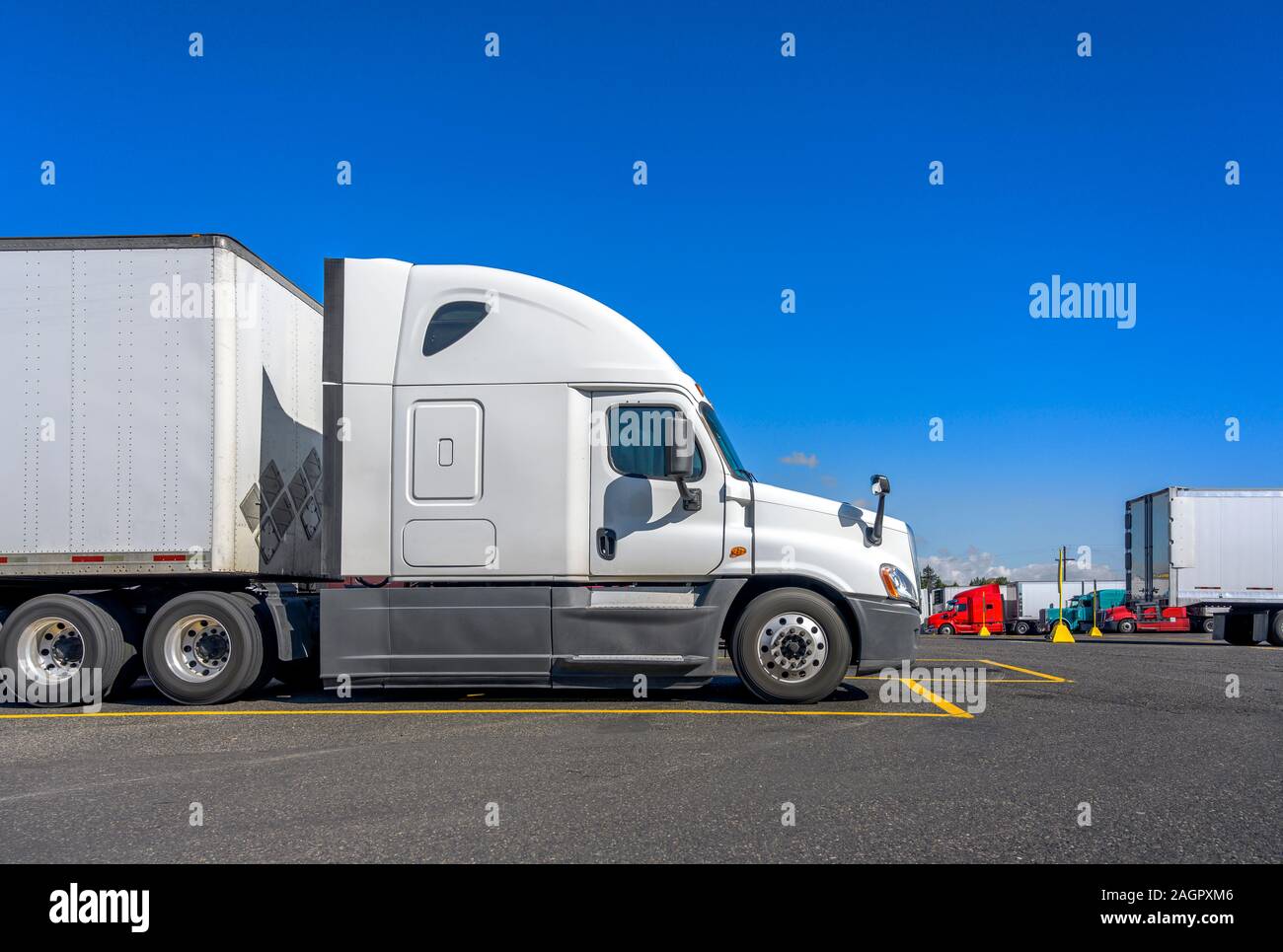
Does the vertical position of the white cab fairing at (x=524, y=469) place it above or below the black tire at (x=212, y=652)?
above

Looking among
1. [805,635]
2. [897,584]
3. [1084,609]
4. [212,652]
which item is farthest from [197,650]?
[1084,609]

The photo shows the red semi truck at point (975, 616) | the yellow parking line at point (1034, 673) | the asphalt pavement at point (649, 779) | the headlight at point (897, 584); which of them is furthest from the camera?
the red semi truck at point (975, 616)

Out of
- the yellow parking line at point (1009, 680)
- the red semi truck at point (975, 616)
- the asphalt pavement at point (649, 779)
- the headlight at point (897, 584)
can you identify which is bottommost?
the red semi truck at point (975, 616)

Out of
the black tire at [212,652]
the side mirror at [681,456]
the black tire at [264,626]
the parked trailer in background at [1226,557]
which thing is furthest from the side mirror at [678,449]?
the parked trailer in background at [1226,557]

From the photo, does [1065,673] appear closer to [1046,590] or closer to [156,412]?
[156,412]

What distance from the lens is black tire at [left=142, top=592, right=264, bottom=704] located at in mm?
8508

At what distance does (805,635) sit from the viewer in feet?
26.8

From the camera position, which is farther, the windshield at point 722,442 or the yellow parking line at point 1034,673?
the yellow parking line at point 1034,673

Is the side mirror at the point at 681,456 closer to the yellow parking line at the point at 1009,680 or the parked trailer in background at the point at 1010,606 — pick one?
the yellow parking line at the point at 1009,680

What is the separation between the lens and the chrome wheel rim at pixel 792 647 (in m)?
8.19

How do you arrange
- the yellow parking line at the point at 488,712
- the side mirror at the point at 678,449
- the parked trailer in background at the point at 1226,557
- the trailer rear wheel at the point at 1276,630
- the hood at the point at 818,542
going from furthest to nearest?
the parked trailer in background at the point at 1226,557 < the trailer rear wheel at the point at 1276,630 < the hood at the point at 818,542 < the side mirror at the point at 678,449 < the yellow parking line at the point at 488,712

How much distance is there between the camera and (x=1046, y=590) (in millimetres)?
53469

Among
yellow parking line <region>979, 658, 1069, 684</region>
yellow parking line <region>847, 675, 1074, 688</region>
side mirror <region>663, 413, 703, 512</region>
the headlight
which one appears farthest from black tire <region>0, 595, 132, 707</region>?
yellow parking line <region>979, 658, 1069, 684</region>

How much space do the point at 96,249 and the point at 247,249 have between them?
1215 millimetres
